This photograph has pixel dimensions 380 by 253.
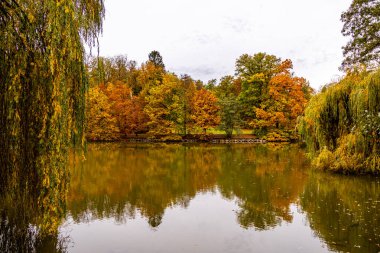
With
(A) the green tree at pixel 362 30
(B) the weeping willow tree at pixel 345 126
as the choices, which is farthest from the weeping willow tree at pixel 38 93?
(A) the green tree at pixel 362 30

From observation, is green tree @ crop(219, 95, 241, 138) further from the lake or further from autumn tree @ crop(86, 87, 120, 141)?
the lake

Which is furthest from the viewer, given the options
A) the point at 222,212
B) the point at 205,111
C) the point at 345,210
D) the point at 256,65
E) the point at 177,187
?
the point at 256,65

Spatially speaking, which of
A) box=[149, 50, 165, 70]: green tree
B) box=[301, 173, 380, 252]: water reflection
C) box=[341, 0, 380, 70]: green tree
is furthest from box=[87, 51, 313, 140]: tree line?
box=[301, 173, 380, 252]: water reflection

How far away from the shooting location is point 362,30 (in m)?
22.9

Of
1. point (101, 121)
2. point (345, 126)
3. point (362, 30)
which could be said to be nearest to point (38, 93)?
point (345, 126)

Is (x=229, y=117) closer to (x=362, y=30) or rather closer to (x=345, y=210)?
(x=362, y=30)

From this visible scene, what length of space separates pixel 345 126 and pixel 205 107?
2486 centimetres

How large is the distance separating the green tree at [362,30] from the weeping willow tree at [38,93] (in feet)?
69.1

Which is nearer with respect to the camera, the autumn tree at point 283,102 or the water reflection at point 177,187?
the water reflection at point 177,187

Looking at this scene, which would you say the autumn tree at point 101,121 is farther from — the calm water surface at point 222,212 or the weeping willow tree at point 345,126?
the weeping willow tree at point 345,126

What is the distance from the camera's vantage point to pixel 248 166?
1744cm

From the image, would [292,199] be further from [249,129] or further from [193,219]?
[249,129]

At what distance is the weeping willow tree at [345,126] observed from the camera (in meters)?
12.9

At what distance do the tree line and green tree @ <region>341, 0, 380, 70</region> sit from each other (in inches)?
524
